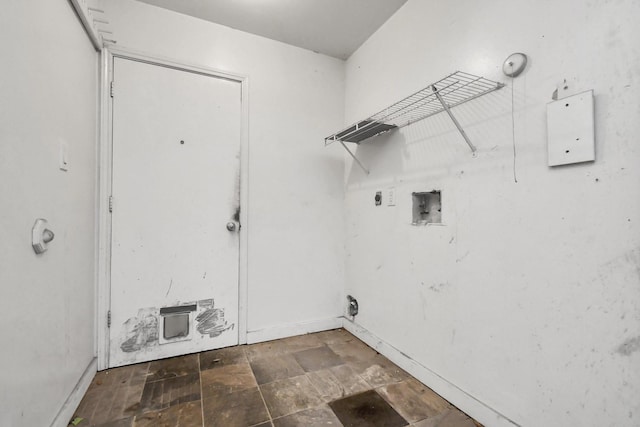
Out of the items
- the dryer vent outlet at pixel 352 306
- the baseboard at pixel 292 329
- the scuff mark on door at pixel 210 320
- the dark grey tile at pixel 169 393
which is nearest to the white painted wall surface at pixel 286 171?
the baseboard at pixel 292 329

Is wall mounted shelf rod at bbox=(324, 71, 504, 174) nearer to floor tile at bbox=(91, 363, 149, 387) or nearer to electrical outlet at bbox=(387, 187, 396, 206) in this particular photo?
electrical outlet at bbox=(387, 187, 396, 206)

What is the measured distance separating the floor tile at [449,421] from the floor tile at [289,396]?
21.2 inches

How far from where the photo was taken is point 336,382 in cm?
171

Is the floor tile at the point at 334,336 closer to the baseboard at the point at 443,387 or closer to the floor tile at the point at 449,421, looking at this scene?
the baseboard at the point at 443,387

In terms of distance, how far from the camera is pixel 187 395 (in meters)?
1.57

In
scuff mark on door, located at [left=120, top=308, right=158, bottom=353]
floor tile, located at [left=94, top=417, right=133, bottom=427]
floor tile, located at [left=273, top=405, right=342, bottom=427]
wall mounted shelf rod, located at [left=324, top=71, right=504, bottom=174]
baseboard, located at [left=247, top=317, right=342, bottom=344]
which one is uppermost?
wall mounted shelf rod, located at [left=324, top=71, right=504, bottom=174]

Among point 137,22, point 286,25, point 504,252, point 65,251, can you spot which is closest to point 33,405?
point 65,251

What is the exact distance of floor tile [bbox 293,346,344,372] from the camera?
1884mm

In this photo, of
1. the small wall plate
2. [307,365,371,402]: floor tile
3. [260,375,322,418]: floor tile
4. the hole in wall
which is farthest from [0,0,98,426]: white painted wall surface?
the small wall plate

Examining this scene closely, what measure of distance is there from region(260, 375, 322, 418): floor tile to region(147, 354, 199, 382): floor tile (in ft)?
1.79

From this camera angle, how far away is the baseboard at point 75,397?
4.19ft

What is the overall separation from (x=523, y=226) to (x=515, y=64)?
27.3 inches

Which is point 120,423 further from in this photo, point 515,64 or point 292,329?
point 515,64

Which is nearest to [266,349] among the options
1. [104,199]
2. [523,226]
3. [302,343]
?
[302,343]
